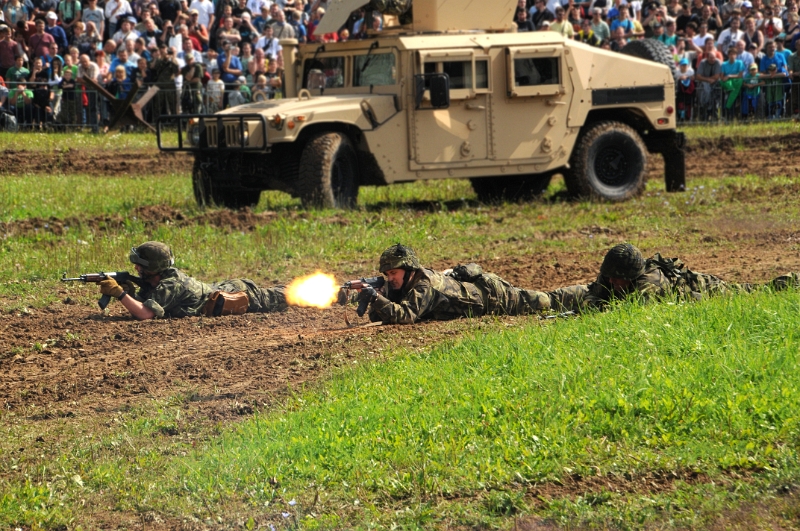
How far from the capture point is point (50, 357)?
838 centimetres

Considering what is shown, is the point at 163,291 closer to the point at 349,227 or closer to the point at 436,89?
the point at 349,227

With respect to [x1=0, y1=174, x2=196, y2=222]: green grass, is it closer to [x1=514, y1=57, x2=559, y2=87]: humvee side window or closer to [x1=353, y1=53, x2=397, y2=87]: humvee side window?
[x1=353, y1=53, x2=397, y2=87]: humvee side window

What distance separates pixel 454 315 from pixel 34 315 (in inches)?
144

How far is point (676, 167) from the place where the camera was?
1700 centimetres

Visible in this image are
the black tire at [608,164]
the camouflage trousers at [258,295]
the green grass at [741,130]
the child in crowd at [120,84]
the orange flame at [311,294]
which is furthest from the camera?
the green grass at [741,130]

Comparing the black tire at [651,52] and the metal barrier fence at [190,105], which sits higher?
the black tire at [651,52]

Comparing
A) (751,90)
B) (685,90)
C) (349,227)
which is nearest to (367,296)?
(349,227)

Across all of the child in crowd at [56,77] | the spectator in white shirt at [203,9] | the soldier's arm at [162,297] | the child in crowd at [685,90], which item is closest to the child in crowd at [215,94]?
the spectator in white shirt at [203,9]

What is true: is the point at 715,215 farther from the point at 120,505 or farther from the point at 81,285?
the point at 120,505

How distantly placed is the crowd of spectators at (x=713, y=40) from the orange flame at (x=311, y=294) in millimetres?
12565

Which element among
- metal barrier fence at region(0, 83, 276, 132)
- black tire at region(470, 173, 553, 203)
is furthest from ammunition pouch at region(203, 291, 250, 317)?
metal barrier fence at region(0, 83, 276, 132)

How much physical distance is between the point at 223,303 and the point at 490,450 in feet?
14.5

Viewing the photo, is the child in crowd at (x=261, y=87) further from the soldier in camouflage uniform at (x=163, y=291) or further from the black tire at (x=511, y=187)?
the soldier in camouflage uniform at (x=163, y=291)

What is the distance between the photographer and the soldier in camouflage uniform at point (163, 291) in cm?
930
